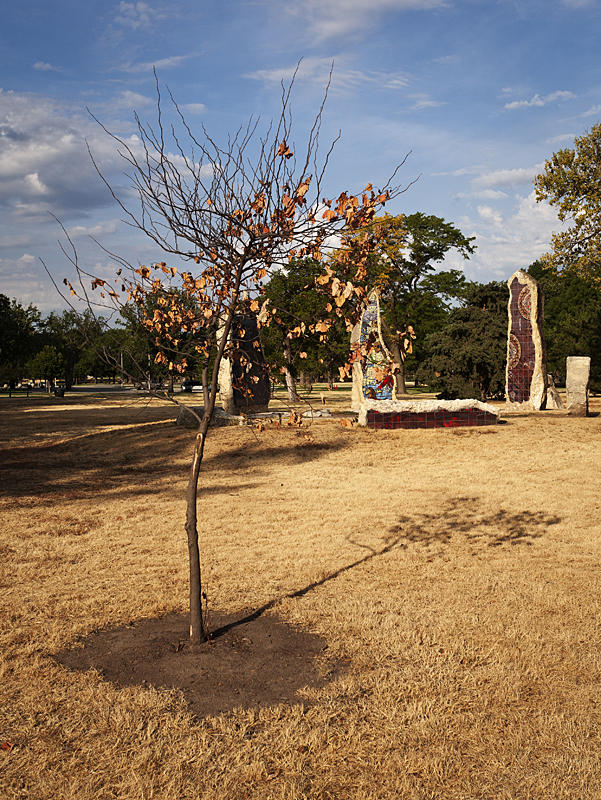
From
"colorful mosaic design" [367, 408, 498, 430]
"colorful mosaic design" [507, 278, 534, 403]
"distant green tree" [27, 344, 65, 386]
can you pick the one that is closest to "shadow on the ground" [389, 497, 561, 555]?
"colorful mosaic design" [367, 408, 498, 430]

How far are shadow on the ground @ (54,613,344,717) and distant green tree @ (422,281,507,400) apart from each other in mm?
22074

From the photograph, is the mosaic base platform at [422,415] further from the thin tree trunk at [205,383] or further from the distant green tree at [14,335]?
the distant green tree at [14,335]

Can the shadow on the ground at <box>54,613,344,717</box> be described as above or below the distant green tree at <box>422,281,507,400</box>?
below

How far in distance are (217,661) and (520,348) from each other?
18.6 m

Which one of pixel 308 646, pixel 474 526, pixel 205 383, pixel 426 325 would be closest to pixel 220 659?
pixel 308 646

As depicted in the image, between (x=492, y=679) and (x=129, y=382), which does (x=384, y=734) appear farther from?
(x=129, y=382)

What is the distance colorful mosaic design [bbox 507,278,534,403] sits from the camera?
21.1 metres

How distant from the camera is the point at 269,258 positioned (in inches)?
186

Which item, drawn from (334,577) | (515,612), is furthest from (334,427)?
(515,612)

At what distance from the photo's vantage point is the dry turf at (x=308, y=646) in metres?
3.65

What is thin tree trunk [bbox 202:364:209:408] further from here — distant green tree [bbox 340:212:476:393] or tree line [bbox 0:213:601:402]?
distant green tree [bbox 340:212:476:393]

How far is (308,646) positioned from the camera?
204 inches

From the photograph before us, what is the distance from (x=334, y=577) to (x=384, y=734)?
291 cm

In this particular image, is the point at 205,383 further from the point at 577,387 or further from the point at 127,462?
the point at 577,387
